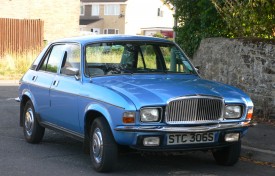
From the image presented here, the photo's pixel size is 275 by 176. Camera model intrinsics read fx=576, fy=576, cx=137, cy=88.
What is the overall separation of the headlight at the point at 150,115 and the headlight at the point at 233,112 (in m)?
0.92

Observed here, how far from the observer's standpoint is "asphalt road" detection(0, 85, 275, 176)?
7.19 m

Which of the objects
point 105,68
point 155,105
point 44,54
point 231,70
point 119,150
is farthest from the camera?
point 231,70

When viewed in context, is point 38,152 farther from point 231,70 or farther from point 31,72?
point 231,70

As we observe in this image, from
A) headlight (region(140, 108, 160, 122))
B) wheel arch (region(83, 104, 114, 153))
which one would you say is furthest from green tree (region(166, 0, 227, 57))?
headlight (region(140, 108, 160, 122))

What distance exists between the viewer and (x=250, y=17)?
12500 mm

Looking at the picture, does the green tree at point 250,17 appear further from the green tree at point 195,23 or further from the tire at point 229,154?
the tire at point 229,154

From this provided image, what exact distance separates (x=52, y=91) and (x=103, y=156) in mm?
1847

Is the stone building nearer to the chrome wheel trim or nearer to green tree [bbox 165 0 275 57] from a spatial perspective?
green tree [bbox 165 0 275 57]

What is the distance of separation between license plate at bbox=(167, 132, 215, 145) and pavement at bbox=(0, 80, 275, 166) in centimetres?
152

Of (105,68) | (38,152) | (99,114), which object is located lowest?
(38,152)

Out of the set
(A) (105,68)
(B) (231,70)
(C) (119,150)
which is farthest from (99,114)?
(B) (231,70)

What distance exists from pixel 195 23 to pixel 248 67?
12.2 feet

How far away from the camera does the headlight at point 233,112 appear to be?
23.0 ft

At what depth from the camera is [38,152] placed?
8.44m
